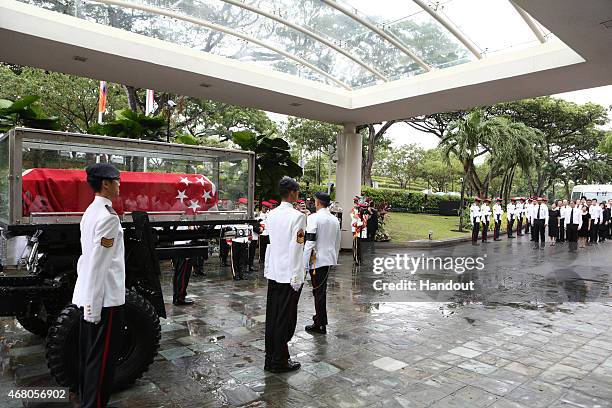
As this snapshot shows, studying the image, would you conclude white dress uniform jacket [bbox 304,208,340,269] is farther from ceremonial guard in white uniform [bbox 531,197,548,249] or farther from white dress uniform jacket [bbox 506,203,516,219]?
white dress uniform jacket [bbox 506,203,516,219]

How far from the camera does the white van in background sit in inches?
1050

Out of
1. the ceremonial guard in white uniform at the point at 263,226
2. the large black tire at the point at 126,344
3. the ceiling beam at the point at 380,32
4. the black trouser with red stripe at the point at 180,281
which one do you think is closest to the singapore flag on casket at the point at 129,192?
the large black tire at the point at 126,344

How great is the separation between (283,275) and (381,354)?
1.49 metres

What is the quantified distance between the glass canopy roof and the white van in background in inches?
927

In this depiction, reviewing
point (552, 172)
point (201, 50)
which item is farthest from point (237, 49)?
point (552, 172)

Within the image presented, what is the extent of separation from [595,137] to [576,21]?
101ft

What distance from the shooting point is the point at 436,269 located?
35.8 ft

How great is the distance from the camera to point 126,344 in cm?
391

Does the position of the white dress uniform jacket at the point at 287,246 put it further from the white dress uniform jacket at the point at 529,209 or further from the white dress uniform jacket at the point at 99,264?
the white dress uniform jacket at the point at 529,209

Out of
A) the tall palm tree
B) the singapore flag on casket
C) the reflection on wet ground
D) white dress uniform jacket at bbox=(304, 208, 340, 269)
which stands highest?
the tall palm tree

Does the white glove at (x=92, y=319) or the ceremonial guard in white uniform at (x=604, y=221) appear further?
the ceremonial guard in white uniform at (x=604, y=221)

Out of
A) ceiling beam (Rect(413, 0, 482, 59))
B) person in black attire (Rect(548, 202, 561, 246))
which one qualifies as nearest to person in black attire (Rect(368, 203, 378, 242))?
person in black attire (Rect(548, 202, 561, 246))

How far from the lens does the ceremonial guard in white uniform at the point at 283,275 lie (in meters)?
4.27

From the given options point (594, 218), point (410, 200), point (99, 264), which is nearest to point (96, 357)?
point (99, 264)
